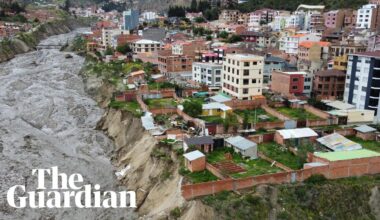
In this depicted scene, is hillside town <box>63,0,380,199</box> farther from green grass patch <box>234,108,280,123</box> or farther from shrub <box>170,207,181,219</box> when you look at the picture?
shrub <box>170,207,181,219</box>

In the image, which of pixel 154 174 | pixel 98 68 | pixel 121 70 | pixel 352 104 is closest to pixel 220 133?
pixel 154 174

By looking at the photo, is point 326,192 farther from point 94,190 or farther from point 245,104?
point 245,104

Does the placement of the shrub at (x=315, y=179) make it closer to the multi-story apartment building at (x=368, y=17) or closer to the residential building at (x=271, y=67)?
the residential building at (x=271, y=67)

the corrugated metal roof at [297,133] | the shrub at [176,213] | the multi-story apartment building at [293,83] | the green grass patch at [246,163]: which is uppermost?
the multi-story apartment building at [293,83]

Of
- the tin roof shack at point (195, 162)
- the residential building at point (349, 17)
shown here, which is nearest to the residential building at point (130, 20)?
the residential building at point (349, 17)

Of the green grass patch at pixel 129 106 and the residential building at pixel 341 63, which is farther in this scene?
the residential building at pixel 341 63

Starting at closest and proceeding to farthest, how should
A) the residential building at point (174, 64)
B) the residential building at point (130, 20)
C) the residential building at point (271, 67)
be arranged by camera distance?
the residential building at point (271, 67)
the residential building at point (174, 64)
the residential building at point (130, 20)

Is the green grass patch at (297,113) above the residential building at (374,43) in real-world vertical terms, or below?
below

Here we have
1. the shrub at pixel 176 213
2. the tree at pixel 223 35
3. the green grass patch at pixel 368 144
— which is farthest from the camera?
the tree at pixel 223 35
